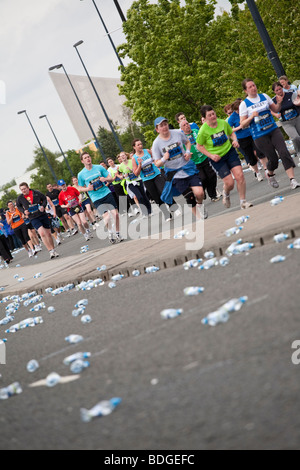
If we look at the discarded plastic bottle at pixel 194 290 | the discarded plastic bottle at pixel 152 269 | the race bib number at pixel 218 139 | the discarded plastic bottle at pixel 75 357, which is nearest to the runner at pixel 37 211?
the race bib number at pixel 218 139

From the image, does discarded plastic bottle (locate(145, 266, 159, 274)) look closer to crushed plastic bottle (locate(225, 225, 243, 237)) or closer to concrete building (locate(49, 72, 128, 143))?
crushed plastic bottle (locate(225, 225, 243, 237))

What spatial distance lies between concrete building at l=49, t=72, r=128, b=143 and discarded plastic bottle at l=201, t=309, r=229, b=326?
138 m

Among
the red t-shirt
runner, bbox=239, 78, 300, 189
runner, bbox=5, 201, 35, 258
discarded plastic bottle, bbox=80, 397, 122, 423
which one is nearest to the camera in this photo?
discarded plastic bottle, bbox=80, 397, 122, 423

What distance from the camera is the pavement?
7113mm

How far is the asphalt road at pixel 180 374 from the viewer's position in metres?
2.97

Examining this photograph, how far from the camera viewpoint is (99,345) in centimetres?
518

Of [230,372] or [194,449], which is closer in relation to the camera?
[194,449]

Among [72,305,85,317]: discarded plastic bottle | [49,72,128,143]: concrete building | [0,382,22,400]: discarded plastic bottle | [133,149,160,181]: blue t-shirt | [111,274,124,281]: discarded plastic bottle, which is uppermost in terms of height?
[49,72,128,143]: concrete building

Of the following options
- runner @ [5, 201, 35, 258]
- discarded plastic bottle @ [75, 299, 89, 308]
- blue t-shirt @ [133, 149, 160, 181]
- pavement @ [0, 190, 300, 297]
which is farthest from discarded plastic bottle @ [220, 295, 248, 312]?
runner @ [5, 201, 35, 258]

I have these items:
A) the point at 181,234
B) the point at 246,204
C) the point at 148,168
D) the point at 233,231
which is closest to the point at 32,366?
the point at 233,231

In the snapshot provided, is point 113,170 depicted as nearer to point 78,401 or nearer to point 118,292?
point 118,292

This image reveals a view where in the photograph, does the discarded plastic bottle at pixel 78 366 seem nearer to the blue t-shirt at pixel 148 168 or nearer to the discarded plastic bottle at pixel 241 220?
the discarded plastic bottle at pixel 241 220
